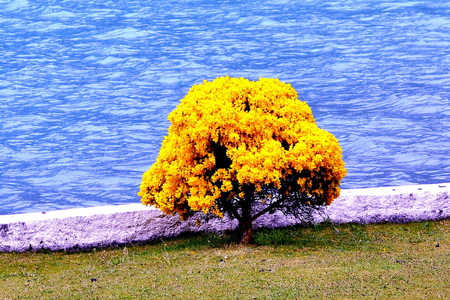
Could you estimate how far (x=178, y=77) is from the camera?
70.7 feet

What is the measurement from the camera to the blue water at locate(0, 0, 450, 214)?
15.8 m

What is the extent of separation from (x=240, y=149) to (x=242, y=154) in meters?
0.05

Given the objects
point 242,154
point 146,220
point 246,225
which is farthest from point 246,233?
point 146,220

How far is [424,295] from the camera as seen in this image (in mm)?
5777

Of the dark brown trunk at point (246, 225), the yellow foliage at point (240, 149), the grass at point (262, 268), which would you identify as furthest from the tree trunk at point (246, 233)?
the yellow foliage at point (240, 149)

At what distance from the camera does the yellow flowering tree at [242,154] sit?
7402 millimetres

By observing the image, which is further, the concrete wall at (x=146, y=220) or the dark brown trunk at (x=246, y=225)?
the concrete wall at (x=146, y=220)

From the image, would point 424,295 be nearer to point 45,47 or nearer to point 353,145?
point 353,145

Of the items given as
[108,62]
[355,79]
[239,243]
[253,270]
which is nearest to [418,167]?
[355,79]

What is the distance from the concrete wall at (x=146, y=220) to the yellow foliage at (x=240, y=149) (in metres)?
0.66

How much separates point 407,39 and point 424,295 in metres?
19.3

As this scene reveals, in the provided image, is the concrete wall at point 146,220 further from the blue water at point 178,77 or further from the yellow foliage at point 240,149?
the blue water at point 178,77

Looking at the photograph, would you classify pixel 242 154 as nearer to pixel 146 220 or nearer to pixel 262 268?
pixel 262 268

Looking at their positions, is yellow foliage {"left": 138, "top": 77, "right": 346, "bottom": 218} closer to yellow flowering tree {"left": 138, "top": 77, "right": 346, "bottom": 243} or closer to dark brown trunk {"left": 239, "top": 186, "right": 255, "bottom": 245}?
yellow flowering tree {"left": 138, "top": 77, "right": 346, "bottom": 243}
